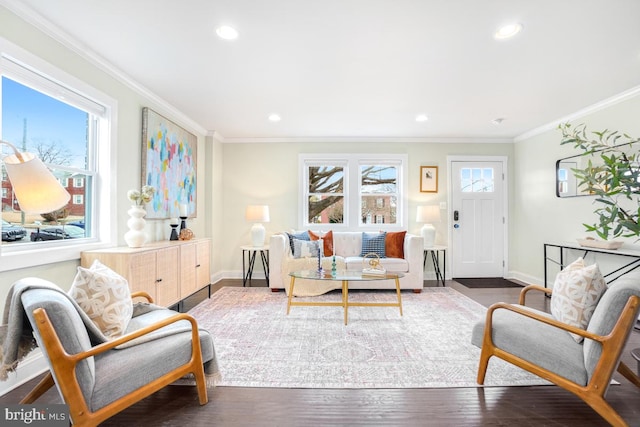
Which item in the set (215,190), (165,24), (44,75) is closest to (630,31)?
(165,24)

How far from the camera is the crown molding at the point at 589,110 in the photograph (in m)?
3.29

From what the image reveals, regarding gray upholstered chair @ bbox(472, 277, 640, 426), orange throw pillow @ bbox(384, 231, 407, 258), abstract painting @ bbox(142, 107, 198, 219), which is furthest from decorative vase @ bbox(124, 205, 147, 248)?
orange throw pillow @ bbox(384, 231, 407, 258)

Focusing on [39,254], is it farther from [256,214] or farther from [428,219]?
[428,219]

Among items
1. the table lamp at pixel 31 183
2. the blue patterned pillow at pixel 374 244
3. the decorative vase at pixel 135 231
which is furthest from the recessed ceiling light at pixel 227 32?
the blue patterned pillow at pixel 374 244

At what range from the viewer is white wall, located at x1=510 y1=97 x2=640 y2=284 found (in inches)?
138

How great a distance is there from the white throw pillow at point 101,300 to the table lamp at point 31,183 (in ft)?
2.29

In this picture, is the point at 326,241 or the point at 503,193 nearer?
the point at 326,241

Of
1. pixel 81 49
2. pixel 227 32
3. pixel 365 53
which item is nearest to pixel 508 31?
pixel 365 53

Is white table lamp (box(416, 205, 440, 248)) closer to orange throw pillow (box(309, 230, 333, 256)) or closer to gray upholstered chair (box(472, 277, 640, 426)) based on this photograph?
orange throw pillow (box(309, 230, 333, 256))

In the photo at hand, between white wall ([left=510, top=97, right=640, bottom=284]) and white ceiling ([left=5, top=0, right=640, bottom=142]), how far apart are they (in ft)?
1.01

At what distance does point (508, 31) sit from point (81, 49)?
3291 mm

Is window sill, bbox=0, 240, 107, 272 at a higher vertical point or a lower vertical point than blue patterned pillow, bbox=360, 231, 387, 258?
higher

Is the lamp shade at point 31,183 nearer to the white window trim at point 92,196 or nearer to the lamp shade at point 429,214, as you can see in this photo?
the white window trim at point 92,196

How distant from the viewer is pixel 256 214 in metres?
4.84
